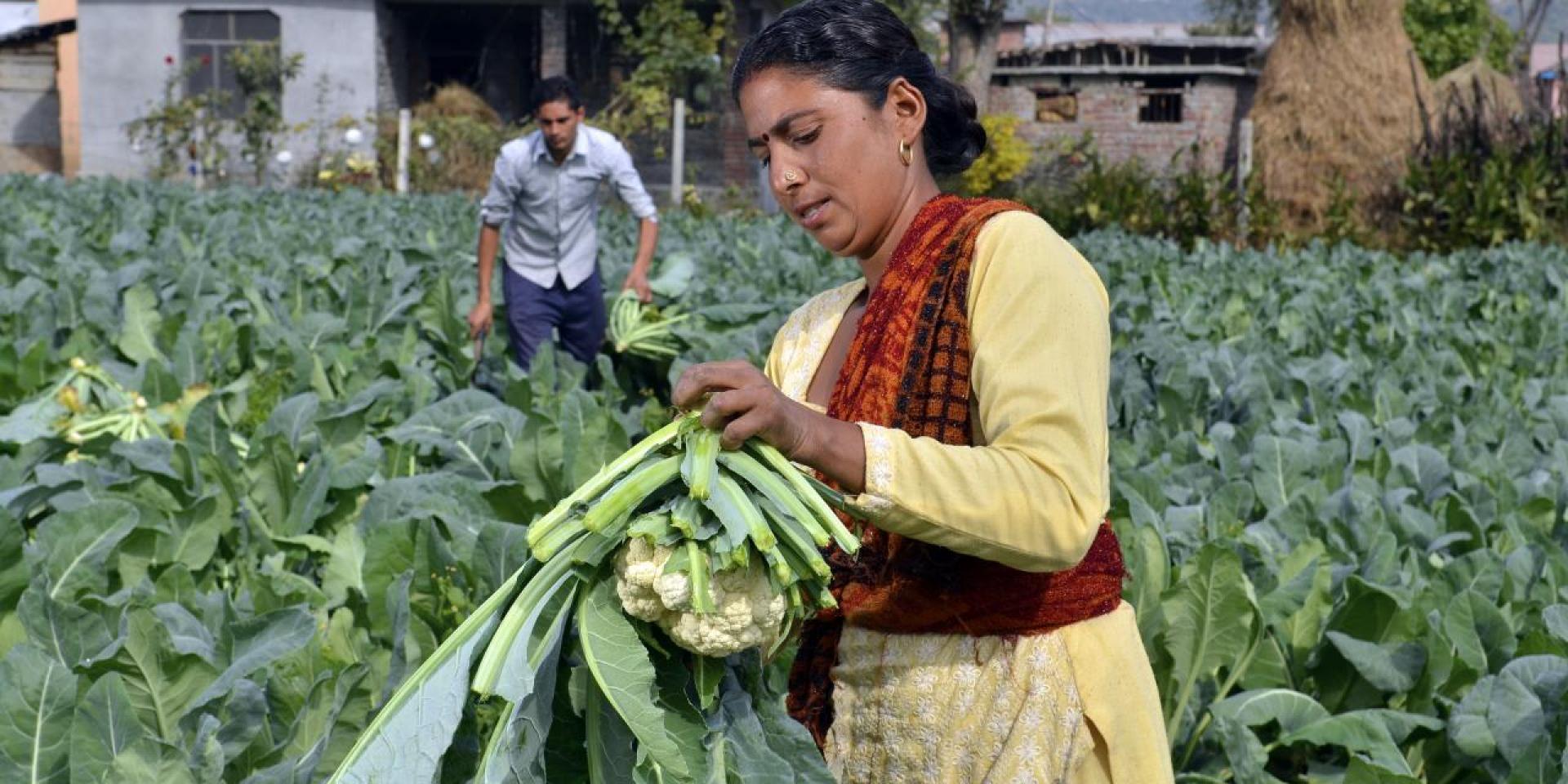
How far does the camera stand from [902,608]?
199 centimetres

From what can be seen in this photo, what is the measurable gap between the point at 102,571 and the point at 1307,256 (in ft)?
34.5

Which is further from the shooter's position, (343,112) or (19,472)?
(343,112)

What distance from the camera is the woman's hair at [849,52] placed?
1.95 meters

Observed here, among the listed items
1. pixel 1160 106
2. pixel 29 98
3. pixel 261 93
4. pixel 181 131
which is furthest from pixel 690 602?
pixel 29 98

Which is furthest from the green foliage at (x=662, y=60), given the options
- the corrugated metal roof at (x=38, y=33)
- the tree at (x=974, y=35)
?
the corrugated metal roof at (x=38, y=33)

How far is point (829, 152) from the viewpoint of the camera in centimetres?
196

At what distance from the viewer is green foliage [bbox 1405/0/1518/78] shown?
46156 mm

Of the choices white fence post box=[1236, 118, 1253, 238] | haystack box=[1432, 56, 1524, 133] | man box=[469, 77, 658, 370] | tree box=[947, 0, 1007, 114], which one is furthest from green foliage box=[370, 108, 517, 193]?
man box=[469, 77, 658, 370]

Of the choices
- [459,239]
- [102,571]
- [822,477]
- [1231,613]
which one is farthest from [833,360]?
[459,239]

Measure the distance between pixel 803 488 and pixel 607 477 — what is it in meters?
0.20

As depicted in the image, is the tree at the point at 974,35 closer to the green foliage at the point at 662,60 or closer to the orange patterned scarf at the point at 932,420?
the green foliage at the point at 662,60

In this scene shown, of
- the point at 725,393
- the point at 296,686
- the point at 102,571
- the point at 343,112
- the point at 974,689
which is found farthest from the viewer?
the point at 343,112

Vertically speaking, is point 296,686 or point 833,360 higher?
point 833,360

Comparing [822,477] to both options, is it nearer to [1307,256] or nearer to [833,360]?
[833,360]
